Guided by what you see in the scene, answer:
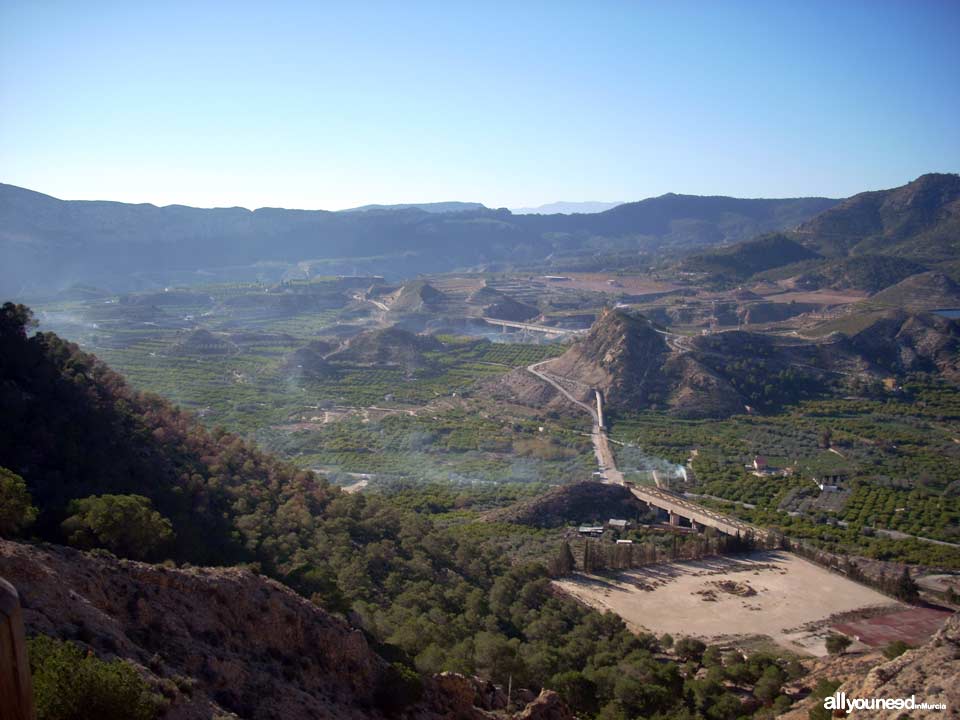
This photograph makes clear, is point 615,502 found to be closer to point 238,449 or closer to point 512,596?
point 512,596

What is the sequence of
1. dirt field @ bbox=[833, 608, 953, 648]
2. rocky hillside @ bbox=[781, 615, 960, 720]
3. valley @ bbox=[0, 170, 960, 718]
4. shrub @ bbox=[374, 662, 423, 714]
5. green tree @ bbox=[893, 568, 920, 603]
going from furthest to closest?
green tree @ bbox=[893, 568, 920, 603] → dirt field @ bbox=[833, 608, 953, 648] → valley @ bbox=[0, 170, 960, 718] → shrub @ bbox=[374, 662, 423, 714] → rocky hillside @ bbox=[781, 615, 960, 720]

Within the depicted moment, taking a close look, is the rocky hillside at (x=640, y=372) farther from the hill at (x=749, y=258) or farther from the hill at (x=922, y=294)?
the hill at (x=749, y=258)

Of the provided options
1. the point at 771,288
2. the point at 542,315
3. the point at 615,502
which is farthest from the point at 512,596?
the point at 771,288

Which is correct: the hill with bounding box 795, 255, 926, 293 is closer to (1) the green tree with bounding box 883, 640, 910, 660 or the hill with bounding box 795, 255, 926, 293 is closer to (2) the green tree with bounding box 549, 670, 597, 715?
(1) the green tree with bounding box 883, 640, 910, 660

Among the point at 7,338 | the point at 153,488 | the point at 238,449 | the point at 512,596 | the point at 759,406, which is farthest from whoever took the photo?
the point at 759,406

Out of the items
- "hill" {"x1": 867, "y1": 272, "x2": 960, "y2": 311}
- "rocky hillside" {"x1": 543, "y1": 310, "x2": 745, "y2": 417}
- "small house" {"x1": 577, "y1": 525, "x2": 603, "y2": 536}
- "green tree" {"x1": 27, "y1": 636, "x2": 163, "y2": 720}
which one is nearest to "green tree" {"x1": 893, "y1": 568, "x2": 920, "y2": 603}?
"small house" {"x1": 577, "y1": 525, "x2": 603, "y2": 536}
